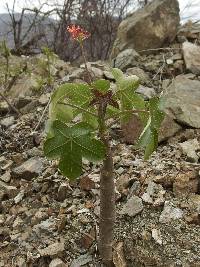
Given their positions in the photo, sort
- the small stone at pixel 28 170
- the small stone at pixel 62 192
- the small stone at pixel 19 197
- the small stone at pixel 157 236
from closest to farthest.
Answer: the small stone at pixel 157 236
the small stone at pixel 62 192
the small stone at pixel 19 197
the small stone at pixel 28 170

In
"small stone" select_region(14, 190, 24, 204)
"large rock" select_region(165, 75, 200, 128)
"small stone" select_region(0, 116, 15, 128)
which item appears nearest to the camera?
"small stone" select_region(14, 190, 24, 204)

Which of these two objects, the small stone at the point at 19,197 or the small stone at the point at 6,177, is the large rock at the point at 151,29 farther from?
the small stone at the point at 19,197

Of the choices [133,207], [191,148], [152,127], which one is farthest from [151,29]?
[152,127]

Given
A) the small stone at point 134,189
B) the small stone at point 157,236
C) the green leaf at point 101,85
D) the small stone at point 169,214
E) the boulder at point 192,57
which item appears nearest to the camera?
the green leaf at point 101,85

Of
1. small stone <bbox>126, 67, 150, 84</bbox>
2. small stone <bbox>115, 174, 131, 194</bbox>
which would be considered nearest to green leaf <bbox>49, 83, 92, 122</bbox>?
small stone <bbox>115, 174, 131, 194</bbox>

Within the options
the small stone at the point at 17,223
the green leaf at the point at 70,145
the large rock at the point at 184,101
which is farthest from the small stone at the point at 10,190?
the green leaf at the point at 70,145

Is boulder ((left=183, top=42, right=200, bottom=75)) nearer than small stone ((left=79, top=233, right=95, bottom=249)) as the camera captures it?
No

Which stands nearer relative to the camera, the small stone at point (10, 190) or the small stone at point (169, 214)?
the small stone at point (169, 214)

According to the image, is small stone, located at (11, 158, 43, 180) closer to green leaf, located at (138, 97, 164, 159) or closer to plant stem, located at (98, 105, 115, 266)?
plant stem, located at (98, 105, 115, 266)
